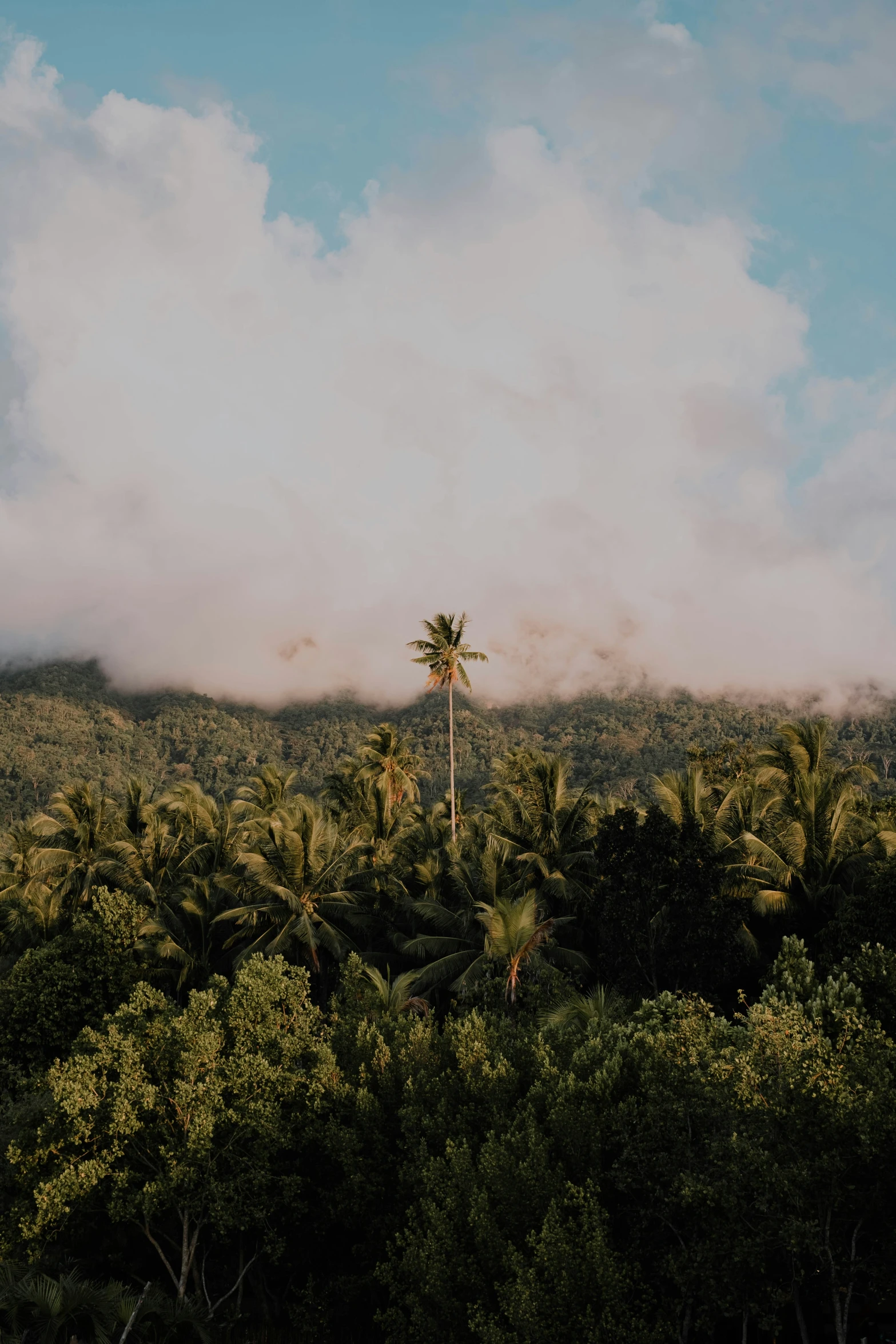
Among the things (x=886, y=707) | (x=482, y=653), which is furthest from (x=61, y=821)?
(x=886, y=707)

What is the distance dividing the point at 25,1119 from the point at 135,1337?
17.9ft

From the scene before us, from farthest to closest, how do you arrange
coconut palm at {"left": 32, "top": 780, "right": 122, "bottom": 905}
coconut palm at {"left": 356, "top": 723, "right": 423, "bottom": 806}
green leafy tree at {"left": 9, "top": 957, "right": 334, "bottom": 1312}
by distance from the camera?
1. coconut palm at {"left": 356, "top": 723, "right": 423, "bottom": 806}
2. coconut palm at {"left": 32, "top": 780, "right": 122, "bottom": 905}
3. green leafy tree at {"left": 9, "top": 957, "right": 334, "bottom": 1312}

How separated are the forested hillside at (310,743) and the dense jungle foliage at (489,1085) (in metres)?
93.5

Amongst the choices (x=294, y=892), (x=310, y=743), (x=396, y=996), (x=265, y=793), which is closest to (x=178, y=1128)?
(x=396, y=996)

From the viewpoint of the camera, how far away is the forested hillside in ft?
479

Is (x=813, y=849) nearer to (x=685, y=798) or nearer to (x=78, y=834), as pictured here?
(x=685, y=798)

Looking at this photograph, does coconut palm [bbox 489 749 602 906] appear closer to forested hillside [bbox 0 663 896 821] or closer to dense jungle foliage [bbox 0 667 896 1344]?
dense jungle foliage [bbox 0 667 896 1344]

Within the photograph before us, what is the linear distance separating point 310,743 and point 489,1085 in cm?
17665

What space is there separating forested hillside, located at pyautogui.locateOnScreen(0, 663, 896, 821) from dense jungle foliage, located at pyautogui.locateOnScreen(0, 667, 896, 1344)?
9348cm

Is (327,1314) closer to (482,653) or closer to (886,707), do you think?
(482,653)

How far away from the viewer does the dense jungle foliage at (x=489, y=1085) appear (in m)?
15.4

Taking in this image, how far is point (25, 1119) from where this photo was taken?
67.7 ft

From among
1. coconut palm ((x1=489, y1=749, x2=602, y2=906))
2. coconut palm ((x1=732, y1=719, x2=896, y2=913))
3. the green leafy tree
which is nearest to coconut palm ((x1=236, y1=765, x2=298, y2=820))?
coconut palm ((x1=489, y1=749, x2=602, y2=906))

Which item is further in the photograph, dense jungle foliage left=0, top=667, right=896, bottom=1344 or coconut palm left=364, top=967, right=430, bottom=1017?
coconut palm left=364, top=967, right=430, bottom=1017
